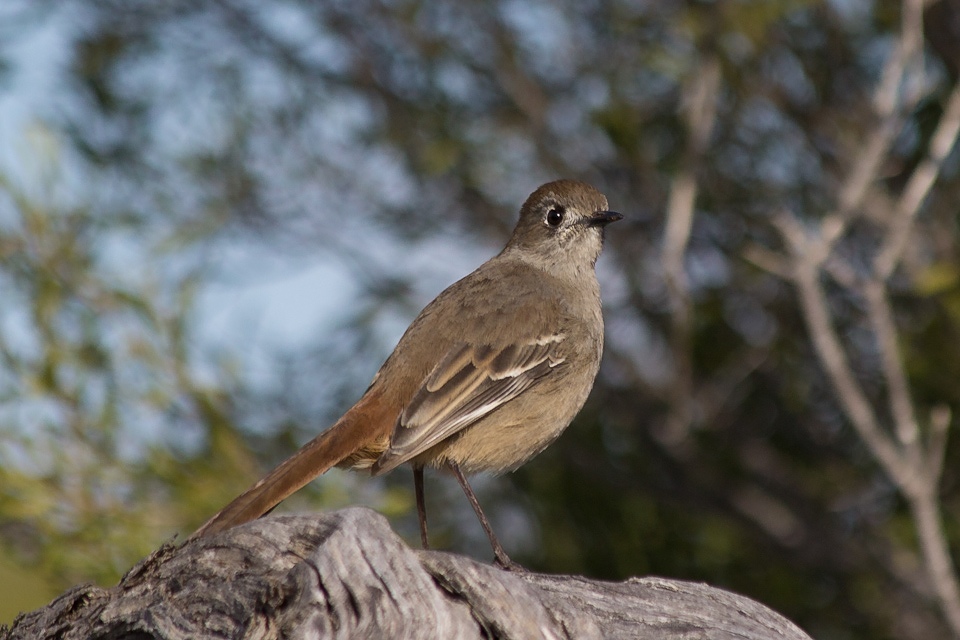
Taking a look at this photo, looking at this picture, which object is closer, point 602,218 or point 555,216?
point 602,218

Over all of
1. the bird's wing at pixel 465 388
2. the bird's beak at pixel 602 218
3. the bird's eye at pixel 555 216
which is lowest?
the bird's wing at pixel 465 388

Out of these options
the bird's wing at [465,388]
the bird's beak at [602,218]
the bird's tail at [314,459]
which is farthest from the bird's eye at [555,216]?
the bird's tail at [314,459]

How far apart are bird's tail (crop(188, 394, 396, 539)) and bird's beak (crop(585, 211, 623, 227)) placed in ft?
5.23

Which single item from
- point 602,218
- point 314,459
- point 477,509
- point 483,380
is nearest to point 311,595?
point 314,459

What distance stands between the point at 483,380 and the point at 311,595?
2.60 meters

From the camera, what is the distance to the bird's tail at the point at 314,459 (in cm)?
419

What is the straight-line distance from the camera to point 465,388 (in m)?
5.29

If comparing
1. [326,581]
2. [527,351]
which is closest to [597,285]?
[527,351]

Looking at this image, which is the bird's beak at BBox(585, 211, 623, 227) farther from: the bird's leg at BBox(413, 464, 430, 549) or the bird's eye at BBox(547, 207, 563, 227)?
the bird's leg at BBox(413, 464, 430, 549)

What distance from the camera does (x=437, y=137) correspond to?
680 centimetres

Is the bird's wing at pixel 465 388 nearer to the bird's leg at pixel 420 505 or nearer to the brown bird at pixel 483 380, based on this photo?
the brown bird at pixel 483 380

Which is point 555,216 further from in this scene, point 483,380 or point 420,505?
point 420,505

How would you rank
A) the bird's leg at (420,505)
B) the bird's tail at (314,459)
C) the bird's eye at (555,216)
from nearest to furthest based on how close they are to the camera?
1. the bird's tail at (314,459)
2. the bird's leg at (420,505)
3. the bird's eye at (555,216)

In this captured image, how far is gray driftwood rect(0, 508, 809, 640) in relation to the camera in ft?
9.35
